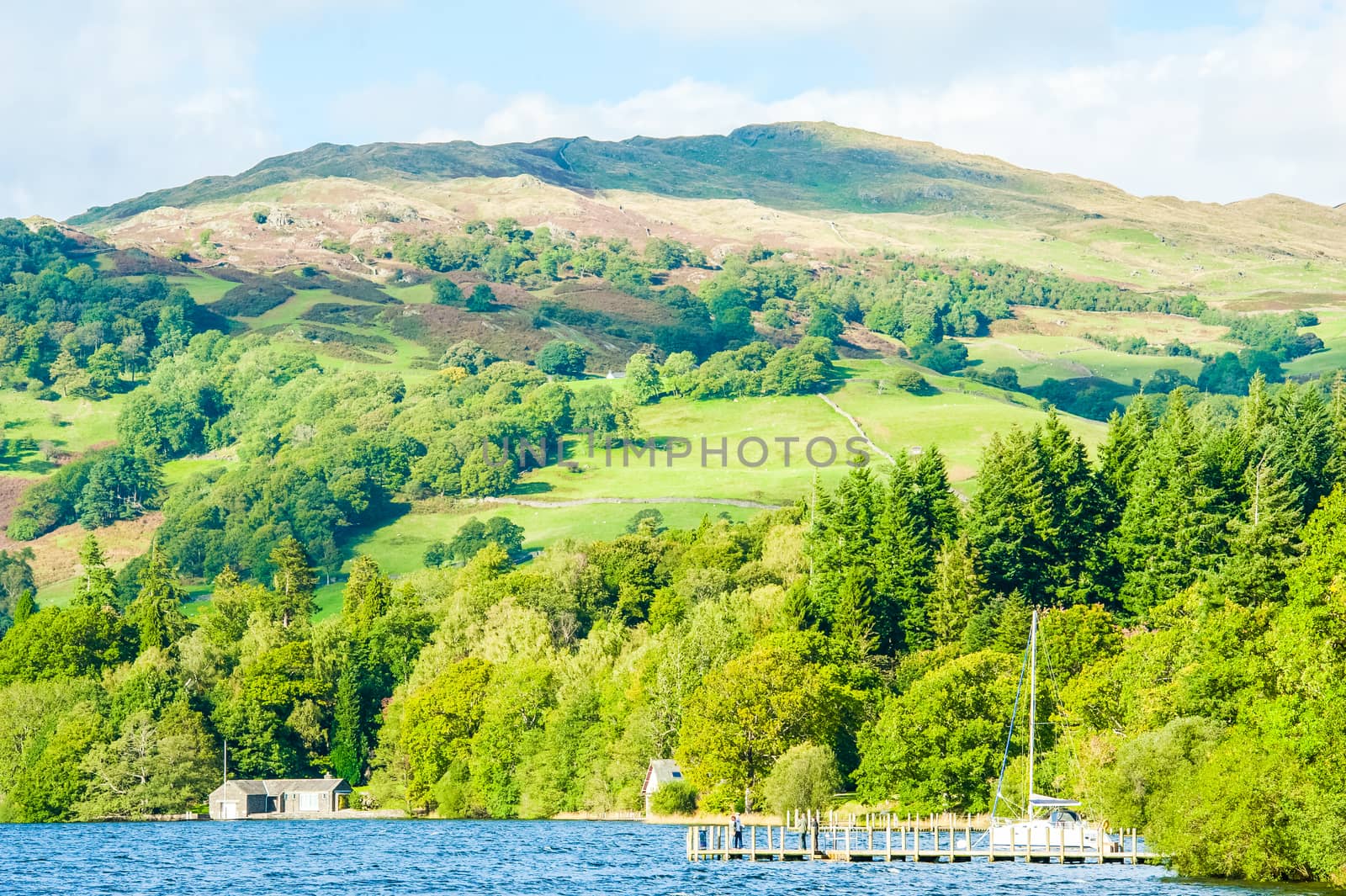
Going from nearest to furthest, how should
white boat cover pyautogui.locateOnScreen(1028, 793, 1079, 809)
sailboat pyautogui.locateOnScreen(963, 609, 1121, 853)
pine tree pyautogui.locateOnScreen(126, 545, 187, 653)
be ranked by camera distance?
1. sailboat pyautogui.locateOnScreen(963, 609, 1121, 853)
2. white boat cover pyautogui.locateOnScreen(1028, 793, 1079, 809)
3. pine tree pyautogui.locateOnScreen(126, 545, 187, 653)

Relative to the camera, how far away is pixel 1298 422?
11838 cm

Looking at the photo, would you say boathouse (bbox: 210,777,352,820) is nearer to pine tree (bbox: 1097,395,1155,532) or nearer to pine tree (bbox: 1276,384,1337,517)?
pine tree (bbox: 1097,395,1155,532)

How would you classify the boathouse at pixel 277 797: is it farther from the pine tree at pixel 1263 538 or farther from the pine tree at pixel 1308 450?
the pine tree at pixel 1308 450

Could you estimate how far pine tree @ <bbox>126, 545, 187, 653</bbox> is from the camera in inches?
5719

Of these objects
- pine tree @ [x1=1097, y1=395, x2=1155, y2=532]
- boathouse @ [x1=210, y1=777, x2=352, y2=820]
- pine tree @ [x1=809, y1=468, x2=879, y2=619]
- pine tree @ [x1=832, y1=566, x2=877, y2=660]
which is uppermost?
pine tree @ [x1=1097, y1=395, x2=1155, y2=532]

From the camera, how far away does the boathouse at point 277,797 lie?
12481cm

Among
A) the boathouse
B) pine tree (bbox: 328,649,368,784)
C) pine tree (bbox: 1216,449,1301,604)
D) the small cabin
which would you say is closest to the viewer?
pine tree (bbox: 1216,449,1301,604)

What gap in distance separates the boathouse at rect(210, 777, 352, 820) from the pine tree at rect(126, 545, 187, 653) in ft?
58.5

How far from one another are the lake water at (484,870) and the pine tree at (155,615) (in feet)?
136

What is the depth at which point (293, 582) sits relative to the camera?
586ft

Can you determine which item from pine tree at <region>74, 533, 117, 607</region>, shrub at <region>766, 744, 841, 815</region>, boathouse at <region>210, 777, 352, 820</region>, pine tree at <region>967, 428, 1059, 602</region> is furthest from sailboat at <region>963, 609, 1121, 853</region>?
pine tree at <region>74, 533, 117, 607</region>

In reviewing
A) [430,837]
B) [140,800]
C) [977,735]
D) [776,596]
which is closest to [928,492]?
[776,596]

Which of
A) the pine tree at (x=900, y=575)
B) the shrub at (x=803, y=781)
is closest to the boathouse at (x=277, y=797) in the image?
the pine tree at (x=900, y=575)

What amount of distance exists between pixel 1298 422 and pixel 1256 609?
125 feet
